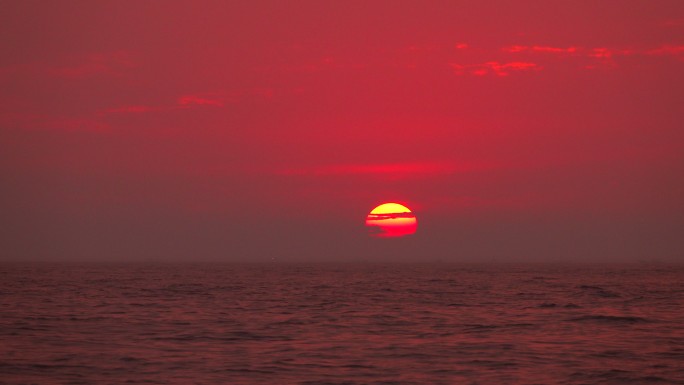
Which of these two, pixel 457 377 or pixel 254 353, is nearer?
pixel 457 377

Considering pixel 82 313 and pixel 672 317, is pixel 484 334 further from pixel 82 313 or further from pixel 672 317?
pixel 82 313

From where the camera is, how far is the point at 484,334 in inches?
1183

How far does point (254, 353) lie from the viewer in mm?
25078

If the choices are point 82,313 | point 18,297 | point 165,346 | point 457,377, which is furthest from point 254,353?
point 18,297

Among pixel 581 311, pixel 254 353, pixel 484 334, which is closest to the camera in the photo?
pixel 254 353

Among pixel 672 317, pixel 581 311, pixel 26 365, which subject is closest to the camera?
pixel 26 365

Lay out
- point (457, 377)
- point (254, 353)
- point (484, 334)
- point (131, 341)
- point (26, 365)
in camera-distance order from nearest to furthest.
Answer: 1. point (457, 377)
2. point (26, 365)
3. point (254, 353)
4. point (131, 341)
5. point (484, 334)

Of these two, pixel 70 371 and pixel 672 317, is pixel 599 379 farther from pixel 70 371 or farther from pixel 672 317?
pixel 672 317

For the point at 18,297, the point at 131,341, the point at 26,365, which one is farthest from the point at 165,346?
the point at 18,297

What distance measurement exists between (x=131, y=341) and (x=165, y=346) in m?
1.95

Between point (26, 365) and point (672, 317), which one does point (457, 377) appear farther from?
point (672, 317)

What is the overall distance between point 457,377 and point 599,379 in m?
3.74

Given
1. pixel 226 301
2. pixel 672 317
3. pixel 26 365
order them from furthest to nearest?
pixel 226 301 < pixel 672 317 < pixel 26 365

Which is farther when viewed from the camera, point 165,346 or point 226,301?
point 226,301
